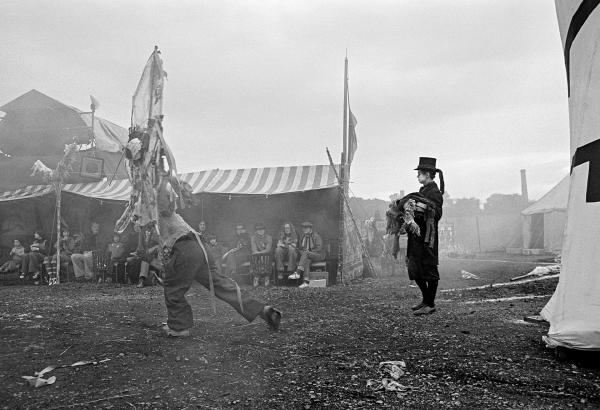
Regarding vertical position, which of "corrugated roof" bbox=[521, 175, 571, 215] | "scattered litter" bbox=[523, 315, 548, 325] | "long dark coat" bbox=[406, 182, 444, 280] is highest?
"corrugated roof" bbox=[521, 175, 571, 215]

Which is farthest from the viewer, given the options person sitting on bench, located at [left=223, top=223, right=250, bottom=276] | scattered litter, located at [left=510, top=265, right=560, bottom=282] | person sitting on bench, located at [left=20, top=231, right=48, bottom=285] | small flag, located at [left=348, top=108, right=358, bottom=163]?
small flag, located at [left=348, top=108, right=358, bottom=163]

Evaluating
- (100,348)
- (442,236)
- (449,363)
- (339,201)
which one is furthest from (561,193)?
(100,348)

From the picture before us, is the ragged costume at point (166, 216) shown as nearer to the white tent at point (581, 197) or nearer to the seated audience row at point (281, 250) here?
the white tent at point (581, 197)

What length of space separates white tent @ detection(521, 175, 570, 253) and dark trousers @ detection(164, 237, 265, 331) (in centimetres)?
1762

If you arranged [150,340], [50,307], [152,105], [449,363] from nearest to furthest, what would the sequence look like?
[449,363] < [150,340] < [152,105] < [50,307]

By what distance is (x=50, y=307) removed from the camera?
6.38m

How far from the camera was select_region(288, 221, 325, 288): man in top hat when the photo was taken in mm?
10016

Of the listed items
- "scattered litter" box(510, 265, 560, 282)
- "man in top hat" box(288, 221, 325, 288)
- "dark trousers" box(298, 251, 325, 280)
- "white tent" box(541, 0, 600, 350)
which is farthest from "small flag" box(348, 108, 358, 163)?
"white tent" box(541, 0, 600, 350)

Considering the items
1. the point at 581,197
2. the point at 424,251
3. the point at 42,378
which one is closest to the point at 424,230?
the point at 424,251

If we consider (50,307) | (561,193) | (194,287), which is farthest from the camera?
(561,193)

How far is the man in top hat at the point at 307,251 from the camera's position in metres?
10.0

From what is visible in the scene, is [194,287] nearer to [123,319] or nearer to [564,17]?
[123,319]

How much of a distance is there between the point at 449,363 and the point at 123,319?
3.82 m

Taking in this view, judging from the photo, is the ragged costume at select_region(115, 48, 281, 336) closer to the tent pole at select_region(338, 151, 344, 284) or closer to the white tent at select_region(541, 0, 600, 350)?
the white tent at select_region(541, 0, 600, 350)
